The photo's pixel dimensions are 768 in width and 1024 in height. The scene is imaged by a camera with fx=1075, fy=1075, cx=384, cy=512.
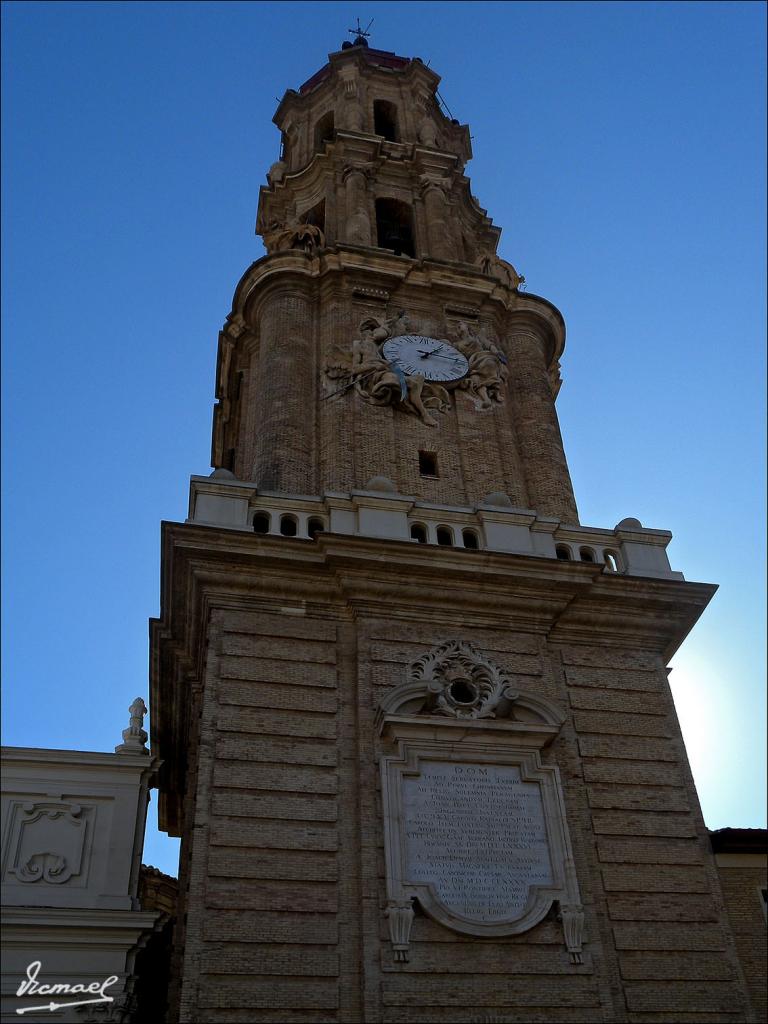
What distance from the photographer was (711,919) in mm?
15312

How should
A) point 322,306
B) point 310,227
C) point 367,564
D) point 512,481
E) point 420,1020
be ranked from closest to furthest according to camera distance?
point 420,1020, point 367,564, point 512,481, point 322,306, point 310,227

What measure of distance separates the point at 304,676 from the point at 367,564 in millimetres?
2190

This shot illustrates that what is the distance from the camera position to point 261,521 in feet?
61.7

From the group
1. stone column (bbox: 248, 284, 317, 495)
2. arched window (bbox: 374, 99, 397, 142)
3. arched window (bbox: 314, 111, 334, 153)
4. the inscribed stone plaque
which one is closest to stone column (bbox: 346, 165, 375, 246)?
stone column (bbox: 248, 284, 317, 495)

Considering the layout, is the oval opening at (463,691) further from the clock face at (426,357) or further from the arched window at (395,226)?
the arched window at (395,226)

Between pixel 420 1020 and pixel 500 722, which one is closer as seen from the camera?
pixel 420 1020

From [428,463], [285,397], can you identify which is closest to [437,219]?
[285,397]

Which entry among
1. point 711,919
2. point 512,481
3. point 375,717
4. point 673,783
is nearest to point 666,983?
point 711,919

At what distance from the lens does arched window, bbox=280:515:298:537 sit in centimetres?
1877

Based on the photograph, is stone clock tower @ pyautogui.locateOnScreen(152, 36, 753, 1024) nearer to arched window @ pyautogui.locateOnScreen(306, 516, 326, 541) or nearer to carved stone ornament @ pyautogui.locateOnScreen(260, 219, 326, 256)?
arched window @ pyautogui.locateOnScreen(306, 516, 326, 541)

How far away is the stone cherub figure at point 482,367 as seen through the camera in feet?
79.1

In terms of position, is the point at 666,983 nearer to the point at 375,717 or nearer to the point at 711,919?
the point at 711,919

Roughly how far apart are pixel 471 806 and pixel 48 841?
608cm

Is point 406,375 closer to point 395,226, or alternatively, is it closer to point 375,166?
point 395,226
